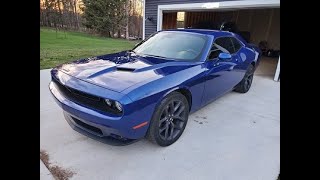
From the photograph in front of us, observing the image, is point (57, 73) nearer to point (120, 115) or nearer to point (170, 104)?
point (120, 115)

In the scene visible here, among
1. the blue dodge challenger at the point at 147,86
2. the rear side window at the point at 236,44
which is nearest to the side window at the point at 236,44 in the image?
the rear side window at the point at 236,44

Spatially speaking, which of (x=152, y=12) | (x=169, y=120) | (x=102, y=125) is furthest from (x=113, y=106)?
(x=152, y=12)

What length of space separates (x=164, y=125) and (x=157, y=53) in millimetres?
1312

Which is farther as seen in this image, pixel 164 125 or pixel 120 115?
pixel 164 125

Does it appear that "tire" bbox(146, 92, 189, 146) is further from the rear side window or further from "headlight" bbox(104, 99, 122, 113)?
the rear side window

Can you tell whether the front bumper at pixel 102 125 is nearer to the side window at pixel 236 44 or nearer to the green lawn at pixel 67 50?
the side window at pixel 236 44

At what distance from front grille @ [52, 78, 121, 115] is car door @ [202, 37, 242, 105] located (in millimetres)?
1649

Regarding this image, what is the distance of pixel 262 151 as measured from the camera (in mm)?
3127

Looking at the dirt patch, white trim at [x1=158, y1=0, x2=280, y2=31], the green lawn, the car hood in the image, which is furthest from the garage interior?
the dirt patch

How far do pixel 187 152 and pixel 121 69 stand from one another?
1302 mm

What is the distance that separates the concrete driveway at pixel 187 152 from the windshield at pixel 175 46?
1.07m

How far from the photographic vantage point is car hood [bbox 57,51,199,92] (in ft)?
8.57

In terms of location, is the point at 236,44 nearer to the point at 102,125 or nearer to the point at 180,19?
the point at 102,125
